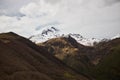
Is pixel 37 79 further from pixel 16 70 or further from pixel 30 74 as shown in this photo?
pixel 16 70

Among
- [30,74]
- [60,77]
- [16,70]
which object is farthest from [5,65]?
[60,77]

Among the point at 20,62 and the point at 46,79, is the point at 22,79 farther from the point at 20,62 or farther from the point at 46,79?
the point at 20,62

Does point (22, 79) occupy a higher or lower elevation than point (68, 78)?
lower

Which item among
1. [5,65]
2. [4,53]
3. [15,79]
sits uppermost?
[4,53]

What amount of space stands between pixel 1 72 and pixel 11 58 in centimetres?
3312

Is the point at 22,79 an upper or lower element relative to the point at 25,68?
lower

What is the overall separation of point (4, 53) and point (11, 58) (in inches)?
428

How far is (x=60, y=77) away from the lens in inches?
7761

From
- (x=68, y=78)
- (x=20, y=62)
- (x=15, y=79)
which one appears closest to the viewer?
(x=15, y=79)

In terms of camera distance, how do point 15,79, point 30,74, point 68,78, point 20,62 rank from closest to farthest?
point 15,79
point 30,74
point 20,62
point 68,78

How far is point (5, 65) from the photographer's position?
172 metres

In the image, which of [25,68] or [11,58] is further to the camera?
[11,58]

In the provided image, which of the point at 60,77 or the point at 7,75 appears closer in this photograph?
the point at 7,75

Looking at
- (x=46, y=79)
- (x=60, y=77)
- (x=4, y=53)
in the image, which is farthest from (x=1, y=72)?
(x=60, y=77)
